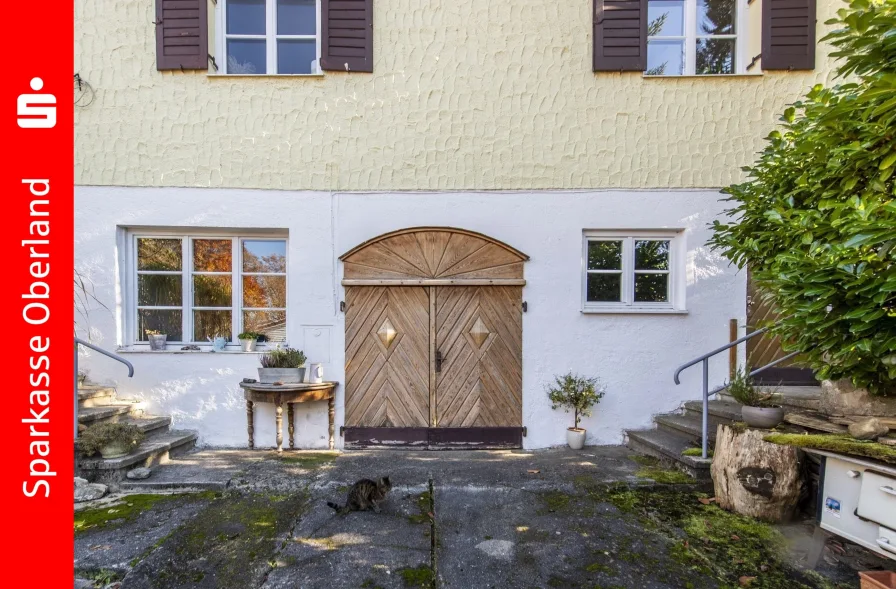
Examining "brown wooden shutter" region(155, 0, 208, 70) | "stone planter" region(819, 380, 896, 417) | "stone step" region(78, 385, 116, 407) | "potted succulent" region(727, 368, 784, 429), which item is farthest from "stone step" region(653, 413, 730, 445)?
"brown wooden shutter" region(155, 0, 208, 70)

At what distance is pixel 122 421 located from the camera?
15.0 ft

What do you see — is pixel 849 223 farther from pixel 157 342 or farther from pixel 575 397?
pixel 157 342

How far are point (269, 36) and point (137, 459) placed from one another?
4.97 m

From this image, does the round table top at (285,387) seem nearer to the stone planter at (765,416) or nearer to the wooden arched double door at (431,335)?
the wooden arched double door at (431,335)

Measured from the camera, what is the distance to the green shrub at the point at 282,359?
4633 millimetres

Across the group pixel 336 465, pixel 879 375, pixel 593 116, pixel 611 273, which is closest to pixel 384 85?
pixel 593 116

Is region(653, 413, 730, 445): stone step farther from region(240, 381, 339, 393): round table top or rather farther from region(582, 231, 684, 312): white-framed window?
region(240, 381, 339, 393): round table top

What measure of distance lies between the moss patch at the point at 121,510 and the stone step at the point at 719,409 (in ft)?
16.6

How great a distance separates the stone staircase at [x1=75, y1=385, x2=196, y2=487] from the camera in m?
3.81

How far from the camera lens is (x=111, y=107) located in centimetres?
489

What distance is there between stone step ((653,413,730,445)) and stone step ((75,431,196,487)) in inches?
215

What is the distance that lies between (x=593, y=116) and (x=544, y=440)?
3.93 metres

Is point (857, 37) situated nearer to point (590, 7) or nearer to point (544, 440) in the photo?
point (590, 7)

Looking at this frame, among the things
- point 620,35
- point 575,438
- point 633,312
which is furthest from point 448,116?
point 575,438
